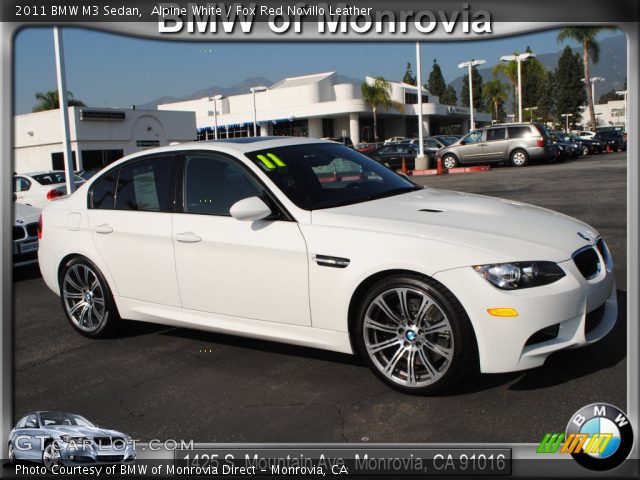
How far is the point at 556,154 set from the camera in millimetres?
25500

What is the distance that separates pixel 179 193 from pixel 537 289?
9.14ft

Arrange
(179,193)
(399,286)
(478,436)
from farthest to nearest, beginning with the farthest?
1. (179,193)
2. (399,286)
3. (478,436)

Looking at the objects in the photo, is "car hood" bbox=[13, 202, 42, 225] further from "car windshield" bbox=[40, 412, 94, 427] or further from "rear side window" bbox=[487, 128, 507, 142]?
"rear side window" bbox=[487, 128, 507, 142]

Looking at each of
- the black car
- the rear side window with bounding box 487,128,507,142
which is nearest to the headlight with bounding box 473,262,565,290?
the rear side window with bounding box 487,128,507,142

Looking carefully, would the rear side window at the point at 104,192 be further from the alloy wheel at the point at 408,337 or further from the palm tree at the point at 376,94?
the palm tree at the point at 376,94

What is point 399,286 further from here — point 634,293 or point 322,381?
point 634,293

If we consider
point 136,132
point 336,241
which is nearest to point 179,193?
point 336,241

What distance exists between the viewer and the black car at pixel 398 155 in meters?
29.8

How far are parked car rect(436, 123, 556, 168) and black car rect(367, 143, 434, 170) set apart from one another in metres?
2.63

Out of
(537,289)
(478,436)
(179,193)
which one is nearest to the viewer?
(478,436)

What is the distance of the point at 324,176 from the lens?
4898mm

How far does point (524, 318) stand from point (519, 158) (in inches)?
892

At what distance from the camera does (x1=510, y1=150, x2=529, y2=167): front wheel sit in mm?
24875

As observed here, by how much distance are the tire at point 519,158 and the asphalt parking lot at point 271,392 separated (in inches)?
789
